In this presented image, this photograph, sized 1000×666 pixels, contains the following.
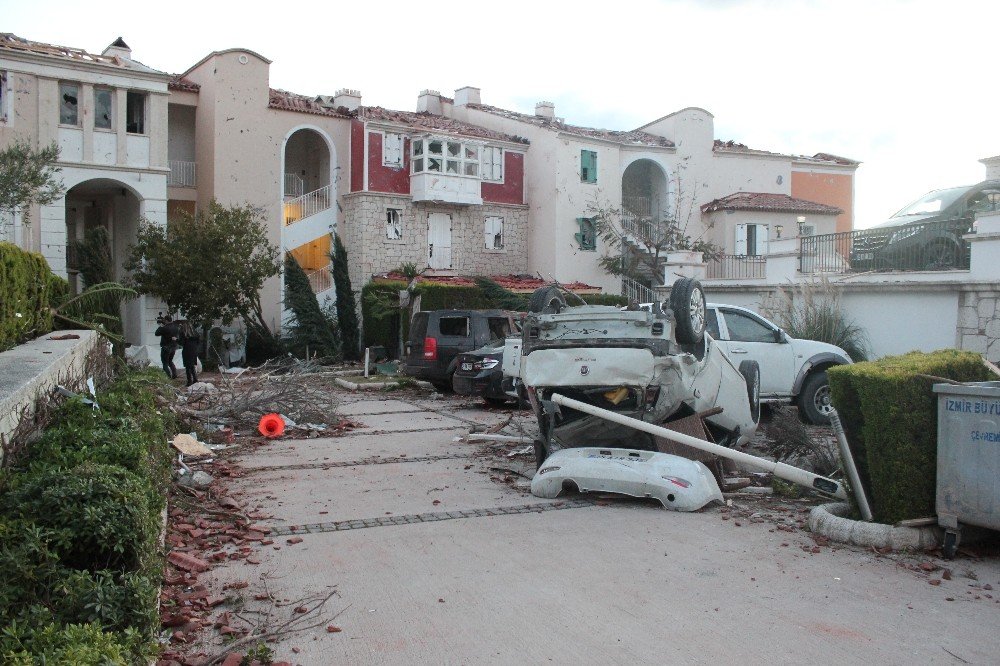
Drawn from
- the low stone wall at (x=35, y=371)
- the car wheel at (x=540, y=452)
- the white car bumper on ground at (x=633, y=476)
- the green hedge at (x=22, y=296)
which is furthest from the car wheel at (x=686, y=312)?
the green hedge at (x=22, y=296)

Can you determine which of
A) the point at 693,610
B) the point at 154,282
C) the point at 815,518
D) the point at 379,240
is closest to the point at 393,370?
the point at 154,282

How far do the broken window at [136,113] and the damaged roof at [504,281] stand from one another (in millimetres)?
9206

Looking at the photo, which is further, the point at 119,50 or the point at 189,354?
the point at 119,50

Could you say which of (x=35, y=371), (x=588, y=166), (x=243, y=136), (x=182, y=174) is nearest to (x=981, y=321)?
(x=35, y=371)

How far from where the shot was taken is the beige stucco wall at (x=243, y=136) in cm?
3136

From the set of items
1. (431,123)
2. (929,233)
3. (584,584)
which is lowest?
(584,584)

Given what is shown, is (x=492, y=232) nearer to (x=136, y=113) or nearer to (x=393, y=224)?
(x=393, y=224)

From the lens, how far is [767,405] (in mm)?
14055

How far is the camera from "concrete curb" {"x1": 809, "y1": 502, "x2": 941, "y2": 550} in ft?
21.7

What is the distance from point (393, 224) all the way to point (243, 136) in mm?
6294

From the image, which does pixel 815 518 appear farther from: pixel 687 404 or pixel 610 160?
pixel 610 160

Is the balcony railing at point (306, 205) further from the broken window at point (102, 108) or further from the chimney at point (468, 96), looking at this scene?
the chimney at point (468, 96)

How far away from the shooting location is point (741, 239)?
3900 cm

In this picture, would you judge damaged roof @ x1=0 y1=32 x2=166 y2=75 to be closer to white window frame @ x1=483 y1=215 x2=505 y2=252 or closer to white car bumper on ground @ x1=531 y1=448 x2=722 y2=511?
white window frame @ x1=483 y1=215 x2=505 y2=252
